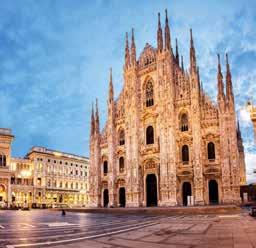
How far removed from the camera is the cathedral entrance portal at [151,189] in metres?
44.3

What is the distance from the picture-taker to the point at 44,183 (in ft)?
259

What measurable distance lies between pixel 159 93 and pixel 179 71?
4775 mm

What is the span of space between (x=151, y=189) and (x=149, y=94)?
14.9 m

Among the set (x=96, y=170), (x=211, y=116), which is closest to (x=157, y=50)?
(x=211, y=116)

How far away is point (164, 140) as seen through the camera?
42.6 m

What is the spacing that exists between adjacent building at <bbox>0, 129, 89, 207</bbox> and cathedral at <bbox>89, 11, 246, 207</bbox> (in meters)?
29.7

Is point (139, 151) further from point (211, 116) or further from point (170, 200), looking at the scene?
point (211, 116)

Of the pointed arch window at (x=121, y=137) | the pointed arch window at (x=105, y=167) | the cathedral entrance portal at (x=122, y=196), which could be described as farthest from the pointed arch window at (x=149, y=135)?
the pointed arch window at (x=105, y=167)

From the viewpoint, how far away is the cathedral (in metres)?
38.5

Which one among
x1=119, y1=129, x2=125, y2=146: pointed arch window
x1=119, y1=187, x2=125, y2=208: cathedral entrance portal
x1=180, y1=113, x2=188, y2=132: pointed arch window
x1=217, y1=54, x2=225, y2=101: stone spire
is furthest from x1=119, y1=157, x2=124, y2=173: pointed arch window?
x1=217, y1=54, x2=225, y2=101: stone spire

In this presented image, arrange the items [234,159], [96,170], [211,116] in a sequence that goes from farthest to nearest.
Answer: [96,170], [211,116], [234,159]

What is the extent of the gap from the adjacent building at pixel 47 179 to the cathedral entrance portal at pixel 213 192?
45.9 metres

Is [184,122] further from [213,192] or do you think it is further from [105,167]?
[105,167]

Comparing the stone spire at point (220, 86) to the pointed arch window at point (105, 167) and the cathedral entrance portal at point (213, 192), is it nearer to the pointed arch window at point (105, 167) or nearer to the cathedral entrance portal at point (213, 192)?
the cathedral entrance portal at point (213, 192)
